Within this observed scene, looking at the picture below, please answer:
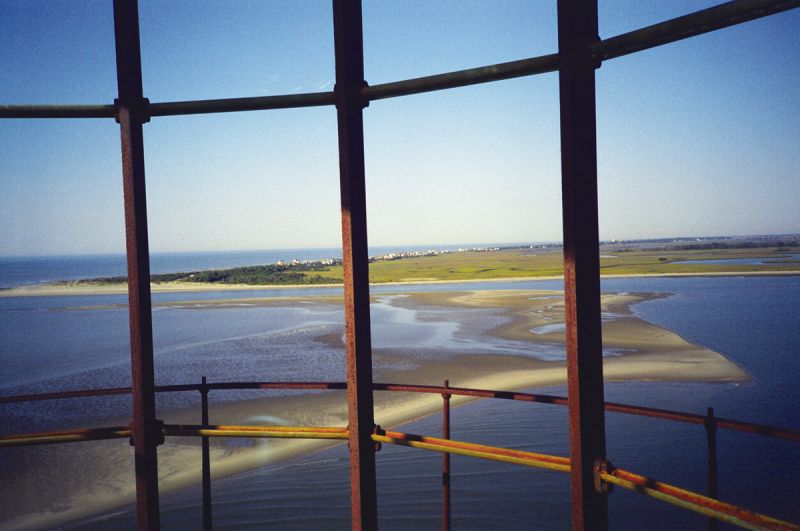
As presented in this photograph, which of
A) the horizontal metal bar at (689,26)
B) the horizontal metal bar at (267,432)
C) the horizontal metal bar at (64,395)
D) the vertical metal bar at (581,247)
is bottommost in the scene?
the horizontal metal bar at (267,432)

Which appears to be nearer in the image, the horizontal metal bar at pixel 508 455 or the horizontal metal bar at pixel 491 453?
the horizontal metal bar at pixel 508 455

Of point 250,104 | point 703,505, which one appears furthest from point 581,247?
point 250,104

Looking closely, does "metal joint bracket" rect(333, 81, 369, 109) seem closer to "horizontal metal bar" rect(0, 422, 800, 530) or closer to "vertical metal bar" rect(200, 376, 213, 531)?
"horizontal metal bar" rect(0, 422, 800, 530)

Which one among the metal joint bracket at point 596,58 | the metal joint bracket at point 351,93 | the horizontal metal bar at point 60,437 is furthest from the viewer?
the horizontal metal bar at point 60,437

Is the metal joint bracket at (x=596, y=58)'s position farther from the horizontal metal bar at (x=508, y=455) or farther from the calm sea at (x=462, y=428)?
the calm sea at (x=462, y=428)

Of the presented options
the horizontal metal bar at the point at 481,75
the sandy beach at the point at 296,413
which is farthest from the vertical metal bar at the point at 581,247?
the sandy beach at the point at 296,413

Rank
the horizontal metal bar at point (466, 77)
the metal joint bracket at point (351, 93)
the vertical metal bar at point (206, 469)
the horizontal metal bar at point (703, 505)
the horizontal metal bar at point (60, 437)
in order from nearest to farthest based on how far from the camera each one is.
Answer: the horizontal metal bar at point (703, 505)
the horizontal metal bar at point (466, 77)
the metal joint bracket at point (351, 93)
the horizontal metal bar at point (60, 437)
the vertical metal bar at point (206, 469)

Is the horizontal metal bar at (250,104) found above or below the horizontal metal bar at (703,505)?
above

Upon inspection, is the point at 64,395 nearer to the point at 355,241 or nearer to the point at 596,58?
the point at 355,241
